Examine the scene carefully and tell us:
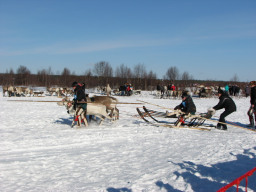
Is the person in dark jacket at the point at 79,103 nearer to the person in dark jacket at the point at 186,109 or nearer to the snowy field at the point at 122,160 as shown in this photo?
the snowy field at the point at 122,160

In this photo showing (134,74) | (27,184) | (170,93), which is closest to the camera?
(27,184)

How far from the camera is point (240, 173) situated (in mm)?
4242

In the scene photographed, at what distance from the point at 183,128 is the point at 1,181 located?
6.19m

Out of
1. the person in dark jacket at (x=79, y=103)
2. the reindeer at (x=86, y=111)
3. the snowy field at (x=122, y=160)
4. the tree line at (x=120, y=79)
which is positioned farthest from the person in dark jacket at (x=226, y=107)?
the tree line at (x=120, y=79)

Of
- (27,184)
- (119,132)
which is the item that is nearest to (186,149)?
(119,132)

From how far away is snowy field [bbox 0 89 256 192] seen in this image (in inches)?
149

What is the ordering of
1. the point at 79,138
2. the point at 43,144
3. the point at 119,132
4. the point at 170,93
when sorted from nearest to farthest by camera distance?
1. the point at 43,144
2. the point at 79,138
3. the point at 119,132
4. the point at 170,93

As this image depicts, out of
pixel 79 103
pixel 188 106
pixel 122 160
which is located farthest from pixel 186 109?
pixel 122 160

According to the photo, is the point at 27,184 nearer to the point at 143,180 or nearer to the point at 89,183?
the point at 89,183

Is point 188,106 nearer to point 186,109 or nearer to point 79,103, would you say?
point 186,109

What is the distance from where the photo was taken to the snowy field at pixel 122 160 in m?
3.78

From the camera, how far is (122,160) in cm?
491

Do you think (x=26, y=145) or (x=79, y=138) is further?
(x=79, y=138)

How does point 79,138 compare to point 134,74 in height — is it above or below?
below
